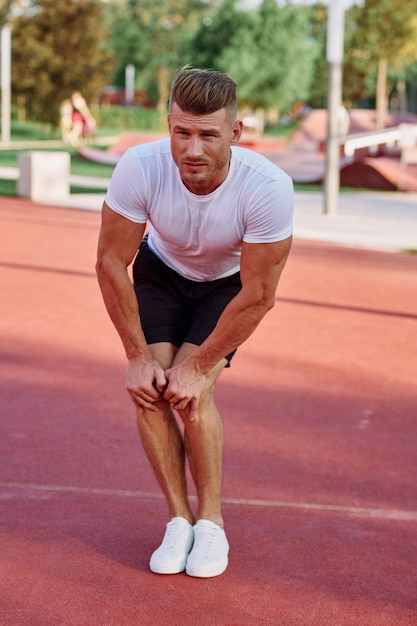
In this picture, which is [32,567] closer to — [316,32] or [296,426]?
[296,426]

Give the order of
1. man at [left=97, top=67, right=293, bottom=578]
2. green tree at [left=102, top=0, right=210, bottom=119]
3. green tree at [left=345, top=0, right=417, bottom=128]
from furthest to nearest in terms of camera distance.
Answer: green tree at [left=102, top=0, right=210, bottom=119], green tree at [left=345, top=0, right=417, bottom=128], man at [left=97, top=67, right=293, bottom=578]

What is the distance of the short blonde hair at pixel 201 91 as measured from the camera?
3.60 metres

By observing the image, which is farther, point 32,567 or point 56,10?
point 56,10

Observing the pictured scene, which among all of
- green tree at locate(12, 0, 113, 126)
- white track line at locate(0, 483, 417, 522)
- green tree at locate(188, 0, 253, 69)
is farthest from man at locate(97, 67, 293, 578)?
green tree at locate(188, 0, 253, 69)

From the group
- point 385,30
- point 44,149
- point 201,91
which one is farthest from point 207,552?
point 44,149

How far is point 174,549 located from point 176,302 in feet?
3.17

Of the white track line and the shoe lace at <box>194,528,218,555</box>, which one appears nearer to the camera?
the shoe lace at <box>194,528,218,555</box>

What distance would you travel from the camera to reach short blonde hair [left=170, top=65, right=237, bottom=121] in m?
3.60

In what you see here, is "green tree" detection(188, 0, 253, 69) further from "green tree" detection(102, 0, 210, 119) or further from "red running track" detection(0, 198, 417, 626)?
"red running track" detection(0, 198, 417, 626)

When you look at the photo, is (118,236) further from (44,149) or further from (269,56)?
(269,56)

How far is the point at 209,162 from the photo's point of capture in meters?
3.70

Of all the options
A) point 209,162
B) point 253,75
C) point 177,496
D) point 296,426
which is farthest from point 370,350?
point 253,75

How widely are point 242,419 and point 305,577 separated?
7.43 ft

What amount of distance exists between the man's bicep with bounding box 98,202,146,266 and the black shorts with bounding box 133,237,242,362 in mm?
286
